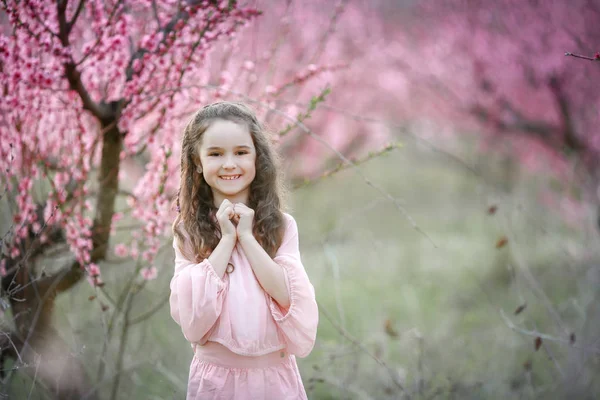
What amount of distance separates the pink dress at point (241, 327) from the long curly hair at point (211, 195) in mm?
75

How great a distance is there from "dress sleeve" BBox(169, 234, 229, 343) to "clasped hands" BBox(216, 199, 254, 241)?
0.38ft

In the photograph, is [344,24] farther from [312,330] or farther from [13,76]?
[312,330]

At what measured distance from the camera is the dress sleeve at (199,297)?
1662 mm

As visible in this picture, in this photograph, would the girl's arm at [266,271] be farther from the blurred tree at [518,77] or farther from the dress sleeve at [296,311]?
the blurred tree at [518,77]

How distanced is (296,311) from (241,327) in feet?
0.55

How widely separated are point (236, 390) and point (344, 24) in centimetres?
763

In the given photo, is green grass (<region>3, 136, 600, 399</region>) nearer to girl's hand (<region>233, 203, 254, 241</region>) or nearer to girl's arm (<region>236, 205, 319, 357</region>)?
girl's arm (<region>236, 205, 319, 357</region>)

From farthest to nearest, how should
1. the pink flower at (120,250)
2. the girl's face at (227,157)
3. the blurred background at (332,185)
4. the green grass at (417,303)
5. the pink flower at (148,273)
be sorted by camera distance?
the green grass at (417,303) → the pink flower at (120,250) → the pink flower at (148,273) → the blurred background at (332,185) → the girl's face at (227,157)

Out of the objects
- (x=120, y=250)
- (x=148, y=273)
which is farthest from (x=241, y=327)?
(x=120, y=250)

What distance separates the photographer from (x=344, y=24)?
8617 millimetres

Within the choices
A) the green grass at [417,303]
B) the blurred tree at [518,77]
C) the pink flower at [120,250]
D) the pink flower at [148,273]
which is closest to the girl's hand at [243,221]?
the green grass at [417,303]

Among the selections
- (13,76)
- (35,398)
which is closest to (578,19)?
(13,76)

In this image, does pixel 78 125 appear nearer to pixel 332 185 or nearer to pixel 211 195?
pixel 211 195

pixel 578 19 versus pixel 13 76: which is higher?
pixel 578 19
